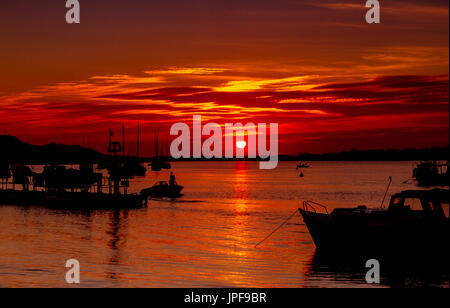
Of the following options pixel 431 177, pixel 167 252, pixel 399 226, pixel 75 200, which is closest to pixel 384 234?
pixel 399 226

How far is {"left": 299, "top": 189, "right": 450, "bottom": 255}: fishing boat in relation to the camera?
108 ft

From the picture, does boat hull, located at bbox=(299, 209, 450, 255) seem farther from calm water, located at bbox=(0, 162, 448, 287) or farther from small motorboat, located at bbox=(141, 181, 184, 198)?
small motorboat, located at bbox=(141, 181, 184, 198)

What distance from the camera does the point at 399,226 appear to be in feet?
110

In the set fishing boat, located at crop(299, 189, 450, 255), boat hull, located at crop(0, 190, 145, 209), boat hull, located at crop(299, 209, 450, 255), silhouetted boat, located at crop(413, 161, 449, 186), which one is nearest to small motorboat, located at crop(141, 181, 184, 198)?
boat hull, located at crop(0, 190, 145, 209)

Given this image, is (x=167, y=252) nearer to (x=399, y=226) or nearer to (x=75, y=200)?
(x=399, y=226)

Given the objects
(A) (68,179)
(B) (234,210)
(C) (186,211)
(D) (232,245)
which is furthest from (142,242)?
(A) (68,179)

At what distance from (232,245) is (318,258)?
9.76m

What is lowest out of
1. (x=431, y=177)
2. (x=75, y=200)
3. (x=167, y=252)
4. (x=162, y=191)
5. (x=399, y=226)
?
(x=167, y=252)

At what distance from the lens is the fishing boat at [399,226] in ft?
108

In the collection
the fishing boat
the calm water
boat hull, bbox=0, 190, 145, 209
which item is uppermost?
the fishing boat

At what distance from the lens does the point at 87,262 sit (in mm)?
36969

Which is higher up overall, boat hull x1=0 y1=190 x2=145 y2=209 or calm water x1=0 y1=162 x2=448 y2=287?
boat hull x1=0 y1=190 x2=145 y2=209
